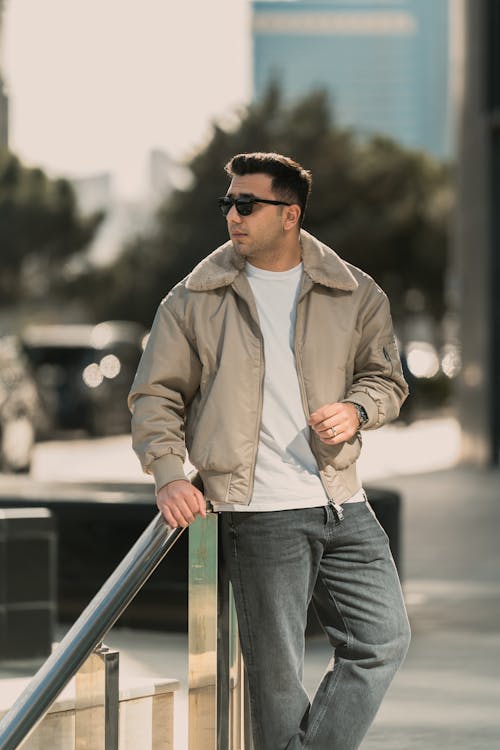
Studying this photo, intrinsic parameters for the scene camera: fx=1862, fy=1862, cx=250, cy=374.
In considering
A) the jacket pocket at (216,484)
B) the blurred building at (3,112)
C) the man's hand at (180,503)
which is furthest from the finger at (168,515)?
the blurred building at (3,112)

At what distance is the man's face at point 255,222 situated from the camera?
4.07 m

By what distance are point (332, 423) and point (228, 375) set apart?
0.25 metres

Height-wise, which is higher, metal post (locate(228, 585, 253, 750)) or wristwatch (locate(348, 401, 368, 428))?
wristwatch (locate(348, 401, 368, 428))

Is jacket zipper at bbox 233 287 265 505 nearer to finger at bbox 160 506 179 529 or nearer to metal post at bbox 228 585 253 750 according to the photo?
finger at bbox 160 506 179 529

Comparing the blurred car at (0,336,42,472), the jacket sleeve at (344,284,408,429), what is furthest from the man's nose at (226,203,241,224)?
the blurred car at (0,336,42,472)

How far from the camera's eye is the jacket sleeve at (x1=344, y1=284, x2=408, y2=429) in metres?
4.11

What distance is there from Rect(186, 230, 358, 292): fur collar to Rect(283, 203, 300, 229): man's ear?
51 millimetres

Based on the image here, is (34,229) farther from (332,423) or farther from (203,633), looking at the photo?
(332,423)

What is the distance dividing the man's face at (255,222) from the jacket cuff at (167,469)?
18.9 inches

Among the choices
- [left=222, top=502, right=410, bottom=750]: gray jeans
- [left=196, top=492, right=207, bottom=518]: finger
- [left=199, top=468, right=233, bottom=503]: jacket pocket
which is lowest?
[left=222, top=502, right=410, bottom=750]: gray jeans

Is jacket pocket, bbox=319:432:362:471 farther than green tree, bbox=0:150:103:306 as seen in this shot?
No

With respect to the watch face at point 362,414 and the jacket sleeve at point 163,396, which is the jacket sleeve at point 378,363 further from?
the jacket sleeve at point 163,396

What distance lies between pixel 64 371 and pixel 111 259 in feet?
106

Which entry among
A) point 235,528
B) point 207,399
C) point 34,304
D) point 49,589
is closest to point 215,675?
point 235,528
